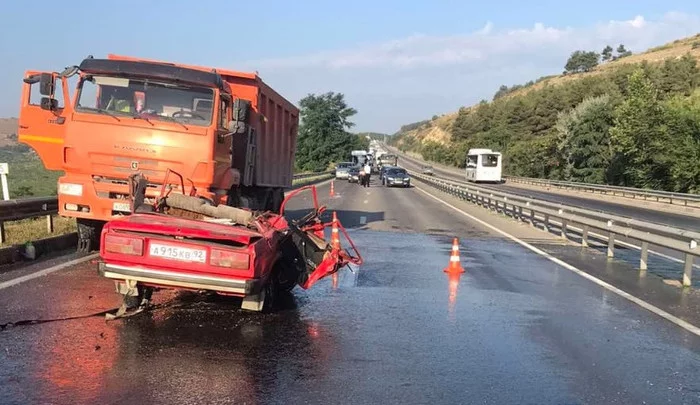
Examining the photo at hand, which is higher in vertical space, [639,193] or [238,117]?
[238,117]

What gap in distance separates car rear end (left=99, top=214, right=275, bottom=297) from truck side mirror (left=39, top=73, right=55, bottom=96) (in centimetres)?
431

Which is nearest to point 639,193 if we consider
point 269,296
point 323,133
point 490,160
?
point 490,160

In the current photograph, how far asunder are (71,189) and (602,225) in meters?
10.9

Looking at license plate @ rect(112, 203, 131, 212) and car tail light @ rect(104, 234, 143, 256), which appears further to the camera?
license plate @ rect(112, 203, 131, 212)

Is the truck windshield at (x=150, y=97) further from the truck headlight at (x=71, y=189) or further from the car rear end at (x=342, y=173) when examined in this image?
the car rear end at (x=342, y=173)

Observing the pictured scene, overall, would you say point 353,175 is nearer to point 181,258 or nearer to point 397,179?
point 397,179

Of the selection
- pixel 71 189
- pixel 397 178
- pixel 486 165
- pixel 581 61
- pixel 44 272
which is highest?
pixel 581 61

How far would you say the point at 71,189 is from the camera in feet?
32.2

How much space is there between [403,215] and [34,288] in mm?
17541

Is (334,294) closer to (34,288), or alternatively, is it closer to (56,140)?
(34,288)

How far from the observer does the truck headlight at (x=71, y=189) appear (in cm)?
977

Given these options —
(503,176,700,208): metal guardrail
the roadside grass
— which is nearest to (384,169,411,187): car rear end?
(503,176,700,208): metal guardrail

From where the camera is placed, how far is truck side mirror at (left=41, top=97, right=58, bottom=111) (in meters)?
9.88

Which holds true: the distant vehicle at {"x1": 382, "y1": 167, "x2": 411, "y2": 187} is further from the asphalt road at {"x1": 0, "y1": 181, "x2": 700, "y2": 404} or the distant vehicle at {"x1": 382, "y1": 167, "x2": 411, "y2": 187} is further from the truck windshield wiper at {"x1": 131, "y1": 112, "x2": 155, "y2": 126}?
the truck windshield wiper at {"x1": 131, "y1": 112, "x2": 155, "y2": 126}
